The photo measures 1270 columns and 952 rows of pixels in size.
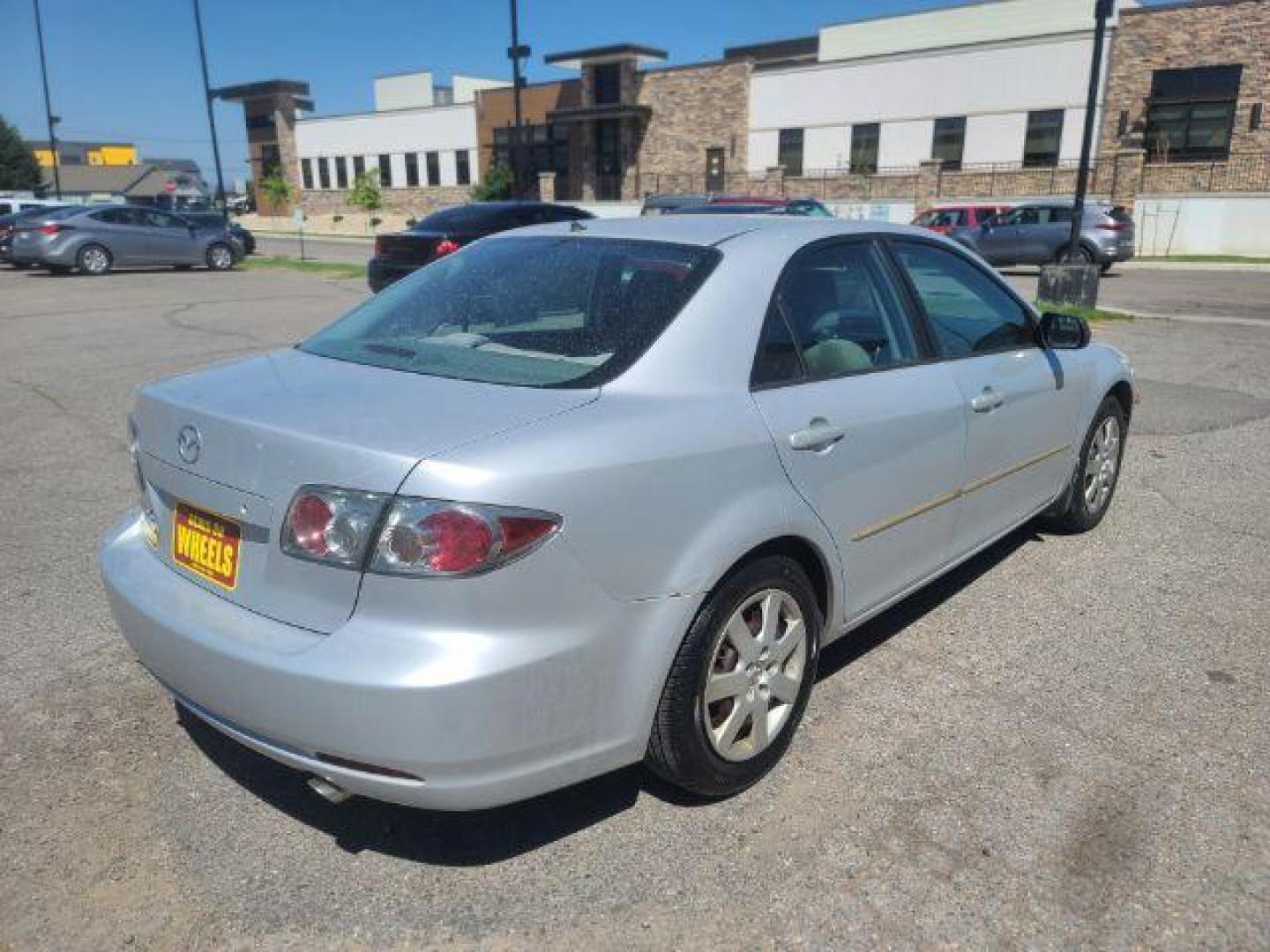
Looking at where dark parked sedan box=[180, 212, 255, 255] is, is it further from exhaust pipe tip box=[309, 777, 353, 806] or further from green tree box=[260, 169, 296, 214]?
green tree box=[260, 169, 296, 214]

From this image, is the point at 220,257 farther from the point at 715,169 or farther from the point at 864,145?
the point at 715,169

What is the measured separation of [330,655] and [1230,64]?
38.9 metres

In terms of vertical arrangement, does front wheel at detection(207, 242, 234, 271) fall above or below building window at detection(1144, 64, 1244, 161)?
below

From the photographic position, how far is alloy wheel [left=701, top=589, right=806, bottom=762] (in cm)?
272

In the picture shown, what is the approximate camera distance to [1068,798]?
2.86 meters

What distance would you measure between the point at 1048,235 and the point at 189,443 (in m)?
24.1

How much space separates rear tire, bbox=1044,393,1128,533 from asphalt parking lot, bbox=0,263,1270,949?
483mm

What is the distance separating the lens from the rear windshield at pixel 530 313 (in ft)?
8.96

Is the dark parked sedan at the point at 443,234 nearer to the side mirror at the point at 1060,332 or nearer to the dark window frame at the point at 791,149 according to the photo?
the side mirror at the point at 1060,332

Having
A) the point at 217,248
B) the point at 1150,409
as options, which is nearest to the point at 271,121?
the point at 217,248

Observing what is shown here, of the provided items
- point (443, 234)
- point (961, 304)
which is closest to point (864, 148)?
point (443, 234)

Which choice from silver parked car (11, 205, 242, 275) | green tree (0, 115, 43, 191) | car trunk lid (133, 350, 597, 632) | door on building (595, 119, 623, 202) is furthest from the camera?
green tree (0, 115, 43, 191)

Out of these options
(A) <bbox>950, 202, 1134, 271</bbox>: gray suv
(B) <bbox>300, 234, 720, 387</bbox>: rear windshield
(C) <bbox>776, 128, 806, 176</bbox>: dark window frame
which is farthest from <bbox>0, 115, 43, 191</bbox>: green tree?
(B) <bbox>300, 234, 720, 387</bbox>: rear windshield

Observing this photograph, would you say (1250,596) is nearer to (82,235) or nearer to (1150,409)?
(1150,409)
